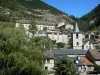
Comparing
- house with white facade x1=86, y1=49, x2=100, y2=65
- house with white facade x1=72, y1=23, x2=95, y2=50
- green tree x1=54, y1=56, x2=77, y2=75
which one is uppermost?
house with white facade x1=72, y1=23, x2=95, y2=50

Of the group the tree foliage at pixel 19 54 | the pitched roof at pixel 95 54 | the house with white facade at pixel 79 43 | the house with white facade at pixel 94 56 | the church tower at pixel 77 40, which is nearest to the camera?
the tree foliage at pixel 19 54

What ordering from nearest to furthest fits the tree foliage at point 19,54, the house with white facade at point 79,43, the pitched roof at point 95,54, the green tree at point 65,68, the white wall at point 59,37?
the tree foliage at point 19,54 < the green tree at point 65,68 < the pitched roof at point 95,54 < the house with white facade at point 79,43 < the white wall at point 59,37

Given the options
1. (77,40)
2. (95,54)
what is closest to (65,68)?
(95,54)

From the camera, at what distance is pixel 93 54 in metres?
54.4

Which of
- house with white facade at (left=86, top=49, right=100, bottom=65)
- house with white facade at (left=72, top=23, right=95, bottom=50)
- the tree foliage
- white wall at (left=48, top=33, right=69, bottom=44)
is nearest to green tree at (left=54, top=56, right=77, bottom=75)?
the tree foliage

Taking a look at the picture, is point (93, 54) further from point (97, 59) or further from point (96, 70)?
point (96, 70)

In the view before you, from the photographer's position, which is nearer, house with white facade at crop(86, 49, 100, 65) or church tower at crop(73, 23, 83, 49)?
house with white facade at crop(86, 49, 100, 65)

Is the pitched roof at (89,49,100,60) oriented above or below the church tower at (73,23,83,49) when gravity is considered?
A: below

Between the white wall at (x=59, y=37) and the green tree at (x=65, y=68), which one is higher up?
the white wall at (x=59, y=37)

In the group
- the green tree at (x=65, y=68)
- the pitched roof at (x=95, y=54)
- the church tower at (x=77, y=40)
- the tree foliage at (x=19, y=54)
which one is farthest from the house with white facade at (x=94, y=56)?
the church tower at (x=77, y=40)

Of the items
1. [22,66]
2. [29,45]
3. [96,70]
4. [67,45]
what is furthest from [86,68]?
[67,45]

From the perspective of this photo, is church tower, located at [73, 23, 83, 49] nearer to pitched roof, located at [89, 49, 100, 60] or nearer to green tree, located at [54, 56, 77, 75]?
pitched roof, located at [89, 49, 100, 60]

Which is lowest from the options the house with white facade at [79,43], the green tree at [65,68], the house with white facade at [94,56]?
the green tree at [65,68]

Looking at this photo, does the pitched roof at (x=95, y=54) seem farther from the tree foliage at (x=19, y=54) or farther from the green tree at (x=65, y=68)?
the tree foliage at (x=19, y=54)
